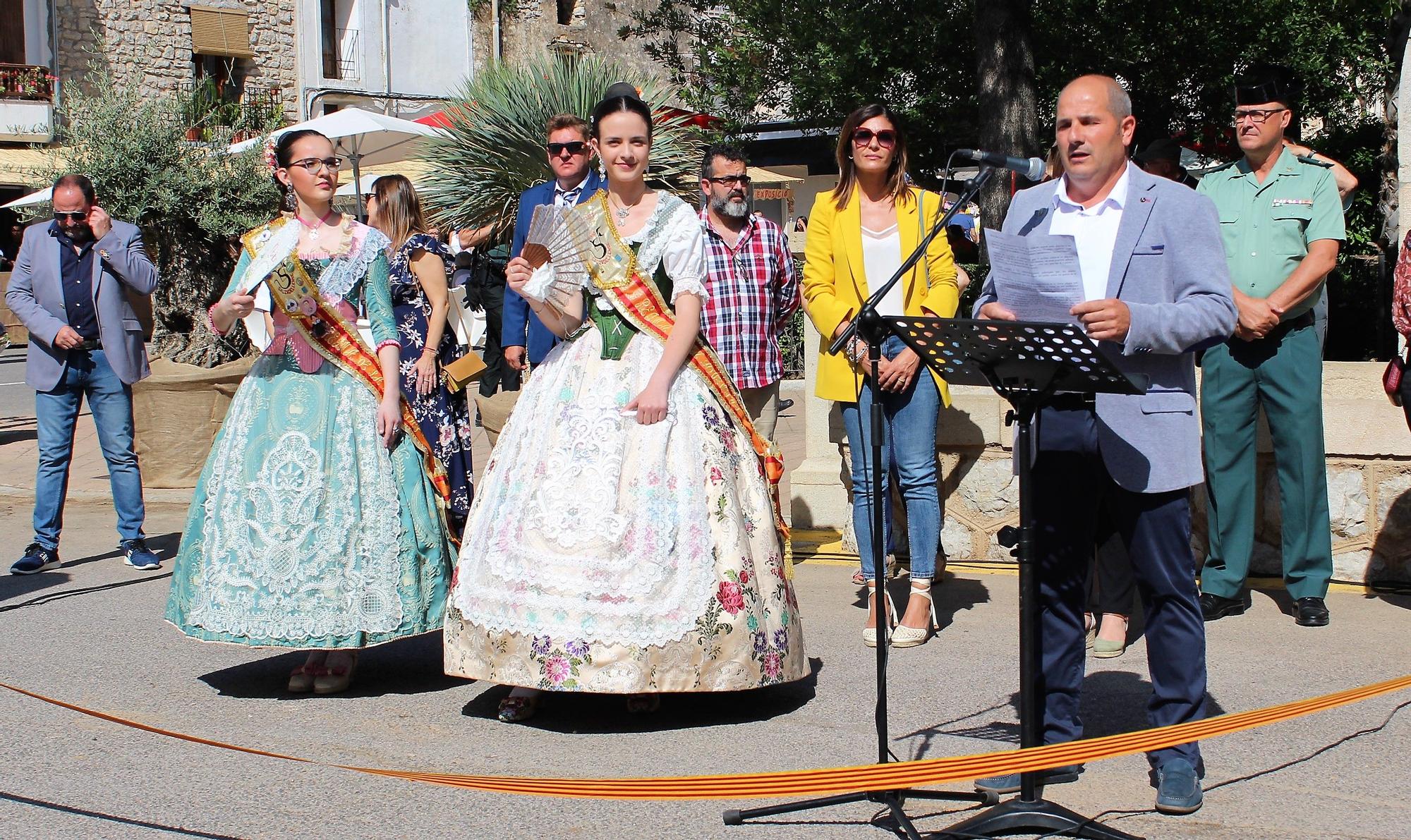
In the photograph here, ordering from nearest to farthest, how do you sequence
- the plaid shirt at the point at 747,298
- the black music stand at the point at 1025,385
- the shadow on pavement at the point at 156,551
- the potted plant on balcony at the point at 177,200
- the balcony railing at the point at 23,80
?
the black music stand at the point at 1025,385, the plaid shirt at the point at 747,298, the shadow on pavement at the point at 156,551, the potted plant on balcony at the point at 177,200, the balcony railing at the point at 23,80

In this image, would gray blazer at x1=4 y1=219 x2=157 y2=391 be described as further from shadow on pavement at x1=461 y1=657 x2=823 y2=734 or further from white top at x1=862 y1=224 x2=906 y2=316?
white top at x1=862 y1=224 x2=906 y2=316

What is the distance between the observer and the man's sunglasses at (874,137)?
18.5 ft

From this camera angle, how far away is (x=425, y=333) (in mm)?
6516

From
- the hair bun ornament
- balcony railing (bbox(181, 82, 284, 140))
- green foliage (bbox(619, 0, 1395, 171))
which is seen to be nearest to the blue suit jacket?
the hair bun ornament

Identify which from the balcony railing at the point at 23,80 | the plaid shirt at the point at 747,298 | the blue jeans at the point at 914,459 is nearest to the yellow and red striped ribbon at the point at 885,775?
the blue jeans at the point at 914,459

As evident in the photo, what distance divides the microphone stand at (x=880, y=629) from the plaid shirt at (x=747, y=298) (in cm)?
283

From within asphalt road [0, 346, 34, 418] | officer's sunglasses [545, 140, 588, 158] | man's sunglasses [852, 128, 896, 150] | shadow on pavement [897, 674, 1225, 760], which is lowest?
shadow on pavement [897, 674, 1225, 760]

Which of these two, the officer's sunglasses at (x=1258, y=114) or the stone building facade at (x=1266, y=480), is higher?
the officer's sunglasses at (x=1258, y=114)

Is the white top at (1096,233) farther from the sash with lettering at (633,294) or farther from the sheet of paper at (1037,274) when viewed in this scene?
the sash with lettering at (633,294)

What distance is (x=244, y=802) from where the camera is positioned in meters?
4.07

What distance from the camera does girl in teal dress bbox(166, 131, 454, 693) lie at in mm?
5004

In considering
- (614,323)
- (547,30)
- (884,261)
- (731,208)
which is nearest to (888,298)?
(884,261)

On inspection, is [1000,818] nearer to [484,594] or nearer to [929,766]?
[929,766]

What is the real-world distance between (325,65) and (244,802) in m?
32.4
